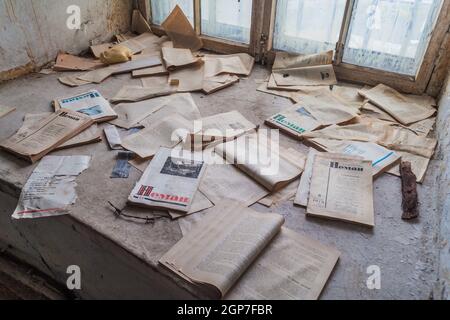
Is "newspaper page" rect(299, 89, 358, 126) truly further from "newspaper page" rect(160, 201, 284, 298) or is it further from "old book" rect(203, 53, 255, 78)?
"newspaper page" rect(160, 201, 284, 298)

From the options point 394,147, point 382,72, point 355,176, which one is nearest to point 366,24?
point 382,72

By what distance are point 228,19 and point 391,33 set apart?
0.99 meters

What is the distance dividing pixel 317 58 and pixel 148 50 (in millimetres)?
1124

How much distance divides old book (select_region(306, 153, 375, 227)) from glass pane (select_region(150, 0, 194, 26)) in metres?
1.52

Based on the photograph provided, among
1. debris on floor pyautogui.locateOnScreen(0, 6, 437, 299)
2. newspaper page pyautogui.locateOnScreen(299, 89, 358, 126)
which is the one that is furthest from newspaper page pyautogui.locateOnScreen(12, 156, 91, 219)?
newspaper page pyautogui.locateOnScreen(299, 89, 358, 126)

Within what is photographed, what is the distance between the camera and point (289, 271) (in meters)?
1.02

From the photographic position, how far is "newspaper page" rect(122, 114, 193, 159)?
151cm

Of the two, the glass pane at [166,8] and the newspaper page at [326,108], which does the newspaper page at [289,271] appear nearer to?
the newspaper page at [326,108]

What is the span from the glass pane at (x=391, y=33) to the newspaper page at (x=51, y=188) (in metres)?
1.55

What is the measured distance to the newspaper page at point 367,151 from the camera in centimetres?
143

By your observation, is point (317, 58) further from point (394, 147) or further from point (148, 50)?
point (148, 50)

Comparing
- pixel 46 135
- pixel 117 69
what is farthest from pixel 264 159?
pixel 117 69

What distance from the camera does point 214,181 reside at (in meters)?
1.35

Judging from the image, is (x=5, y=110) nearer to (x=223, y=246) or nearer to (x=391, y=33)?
(x=223, y=246)
